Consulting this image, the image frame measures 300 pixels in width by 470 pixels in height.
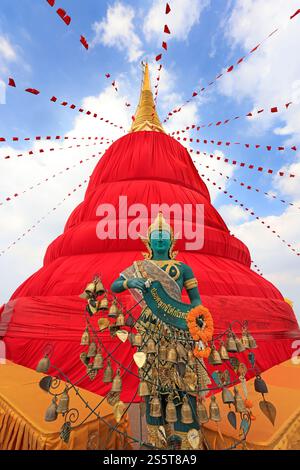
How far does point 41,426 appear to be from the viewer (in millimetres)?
2227

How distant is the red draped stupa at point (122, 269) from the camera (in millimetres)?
4188

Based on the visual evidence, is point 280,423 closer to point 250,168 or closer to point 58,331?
point 58,331

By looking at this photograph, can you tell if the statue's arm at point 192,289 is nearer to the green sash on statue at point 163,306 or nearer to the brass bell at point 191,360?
the green sash on statue at point 163,306

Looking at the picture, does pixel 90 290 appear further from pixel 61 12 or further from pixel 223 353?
pixel 61 12

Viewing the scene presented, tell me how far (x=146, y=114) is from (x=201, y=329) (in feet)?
24.4

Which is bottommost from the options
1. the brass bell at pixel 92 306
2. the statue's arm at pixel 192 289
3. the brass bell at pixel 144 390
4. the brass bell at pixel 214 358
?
the brass bell at pixel 144 390

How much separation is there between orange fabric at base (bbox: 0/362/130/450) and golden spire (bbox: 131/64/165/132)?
695 centimetres

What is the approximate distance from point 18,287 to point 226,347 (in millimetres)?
5199

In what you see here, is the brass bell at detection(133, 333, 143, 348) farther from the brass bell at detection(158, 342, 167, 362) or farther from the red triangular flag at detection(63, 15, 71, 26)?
the red triangular flag at detection(63, 15, 71, 26)

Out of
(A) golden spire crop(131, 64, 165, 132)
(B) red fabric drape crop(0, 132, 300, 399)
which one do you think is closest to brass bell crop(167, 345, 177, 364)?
(B) red fabric drape crop(0, 132, 300, 399)

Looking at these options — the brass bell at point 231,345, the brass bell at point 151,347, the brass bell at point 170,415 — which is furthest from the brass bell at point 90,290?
the brass bell at point 231,345

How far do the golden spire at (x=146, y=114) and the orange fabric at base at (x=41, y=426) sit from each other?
6947mm

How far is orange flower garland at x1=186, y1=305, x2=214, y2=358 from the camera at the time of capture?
6.42 ft

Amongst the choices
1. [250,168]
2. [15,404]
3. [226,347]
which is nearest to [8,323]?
[15,404]
